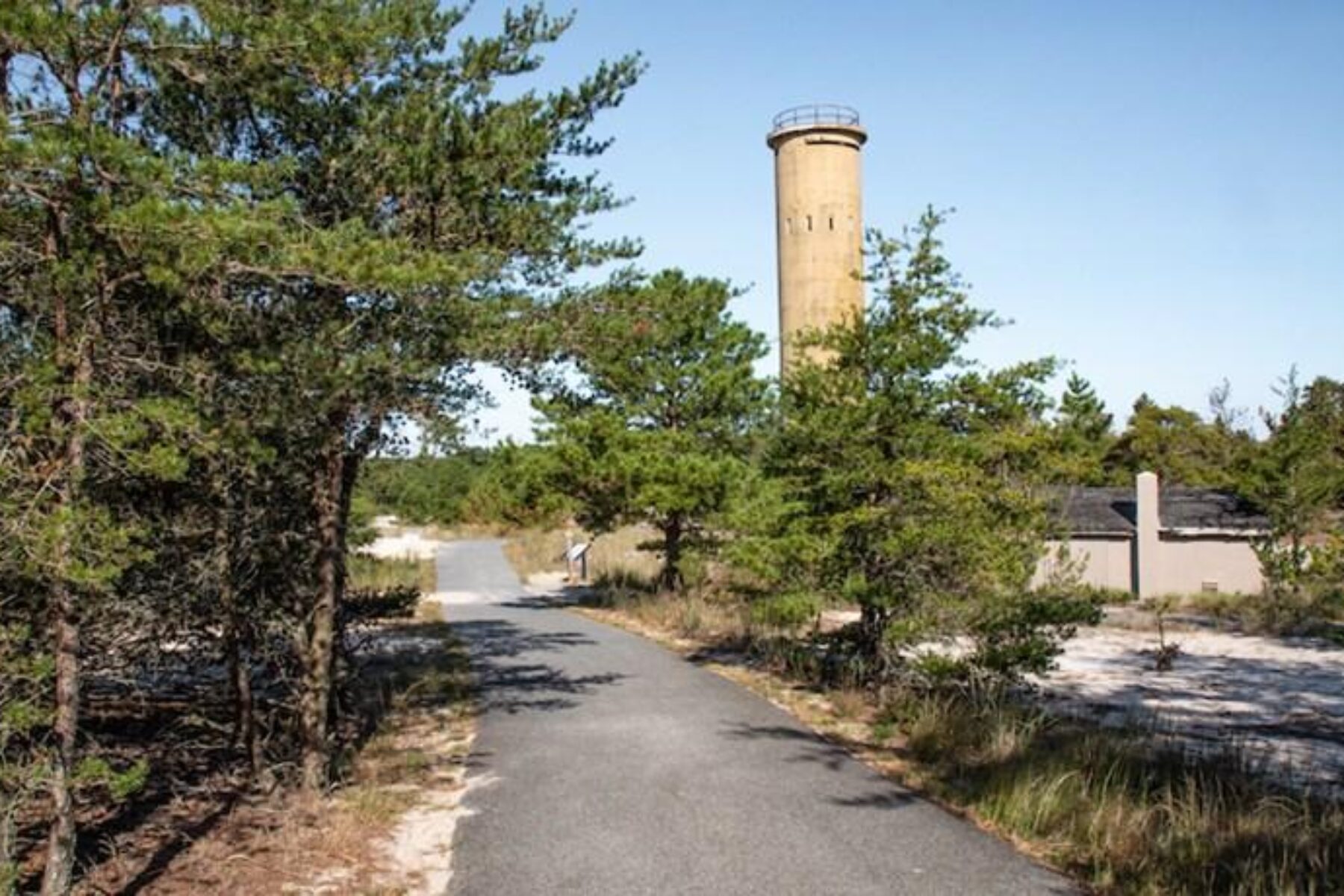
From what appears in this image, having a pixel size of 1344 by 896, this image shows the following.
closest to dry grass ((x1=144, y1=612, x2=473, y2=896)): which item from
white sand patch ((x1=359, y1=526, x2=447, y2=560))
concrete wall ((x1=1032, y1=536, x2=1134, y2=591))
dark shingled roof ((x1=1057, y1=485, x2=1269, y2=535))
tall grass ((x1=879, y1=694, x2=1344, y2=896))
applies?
tall grass ((x1=879, y1=694, x2=1344, y2=896))

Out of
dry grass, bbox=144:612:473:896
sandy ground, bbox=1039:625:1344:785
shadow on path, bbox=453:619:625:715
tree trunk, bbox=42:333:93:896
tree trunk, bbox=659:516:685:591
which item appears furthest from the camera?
tree trunk, bbox=659:516:685:591

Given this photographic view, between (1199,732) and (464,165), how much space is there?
1099cm

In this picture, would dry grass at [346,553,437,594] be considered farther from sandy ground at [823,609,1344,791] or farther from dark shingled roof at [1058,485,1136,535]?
dark shingled roof at [1058,485,1136,535]

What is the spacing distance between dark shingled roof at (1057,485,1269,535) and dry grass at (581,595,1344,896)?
21.5 meters

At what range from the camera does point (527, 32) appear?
10.3 metres

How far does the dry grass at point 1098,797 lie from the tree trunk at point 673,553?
1263cm

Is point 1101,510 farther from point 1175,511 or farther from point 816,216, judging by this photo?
point 816,216

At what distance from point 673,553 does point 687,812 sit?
17.4 m

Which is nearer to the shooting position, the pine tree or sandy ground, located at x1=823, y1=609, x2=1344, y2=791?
sandy ground, located at x1=823, y1=609, x2=1344, y2=791

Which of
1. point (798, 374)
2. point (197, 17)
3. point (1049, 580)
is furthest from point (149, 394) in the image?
point (1049, 580)

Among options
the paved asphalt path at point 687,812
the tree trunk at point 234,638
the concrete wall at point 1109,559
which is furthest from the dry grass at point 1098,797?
the concrete wall at point 1109,559

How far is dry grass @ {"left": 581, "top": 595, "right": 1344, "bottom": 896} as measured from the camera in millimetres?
6836

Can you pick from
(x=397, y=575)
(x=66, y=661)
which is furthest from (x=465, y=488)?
(x=66, y=661)

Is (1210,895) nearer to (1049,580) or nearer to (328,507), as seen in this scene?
(1049,580)
